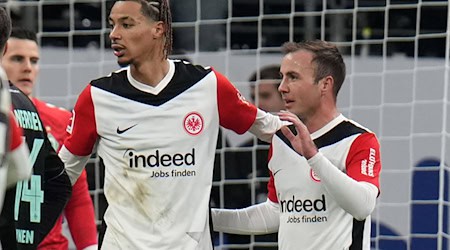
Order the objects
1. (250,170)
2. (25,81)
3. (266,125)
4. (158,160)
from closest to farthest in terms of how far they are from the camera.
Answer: (158,160), (266,125), (25,81), (250,170)

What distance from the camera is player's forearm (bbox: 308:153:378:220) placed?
12.2ft

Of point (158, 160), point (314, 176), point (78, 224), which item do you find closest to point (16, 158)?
point (158, 160)

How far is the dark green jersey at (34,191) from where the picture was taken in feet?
13.4

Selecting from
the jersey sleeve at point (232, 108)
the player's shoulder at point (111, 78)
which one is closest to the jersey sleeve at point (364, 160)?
the jersey sleeve at point (232, 108)

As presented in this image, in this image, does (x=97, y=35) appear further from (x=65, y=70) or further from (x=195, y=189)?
(x=195, y=189)

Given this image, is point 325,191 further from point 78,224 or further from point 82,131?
point 78,224

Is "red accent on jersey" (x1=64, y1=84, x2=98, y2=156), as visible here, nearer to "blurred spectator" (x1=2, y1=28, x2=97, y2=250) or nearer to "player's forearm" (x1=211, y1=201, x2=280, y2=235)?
"player's forearm" (x1=211, y1=201, x2=280, y2=235)

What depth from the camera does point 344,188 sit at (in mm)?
3730

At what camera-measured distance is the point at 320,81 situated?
13.2ft

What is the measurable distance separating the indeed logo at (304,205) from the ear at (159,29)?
0.76 meters

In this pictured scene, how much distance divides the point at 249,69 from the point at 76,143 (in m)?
2.57

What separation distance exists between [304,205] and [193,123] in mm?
499

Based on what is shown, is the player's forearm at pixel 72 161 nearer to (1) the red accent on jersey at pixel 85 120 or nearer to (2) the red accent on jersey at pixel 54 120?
(1) the red accent on jersey at pixel 85 120

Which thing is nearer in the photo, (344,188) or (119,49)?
(344,188)
